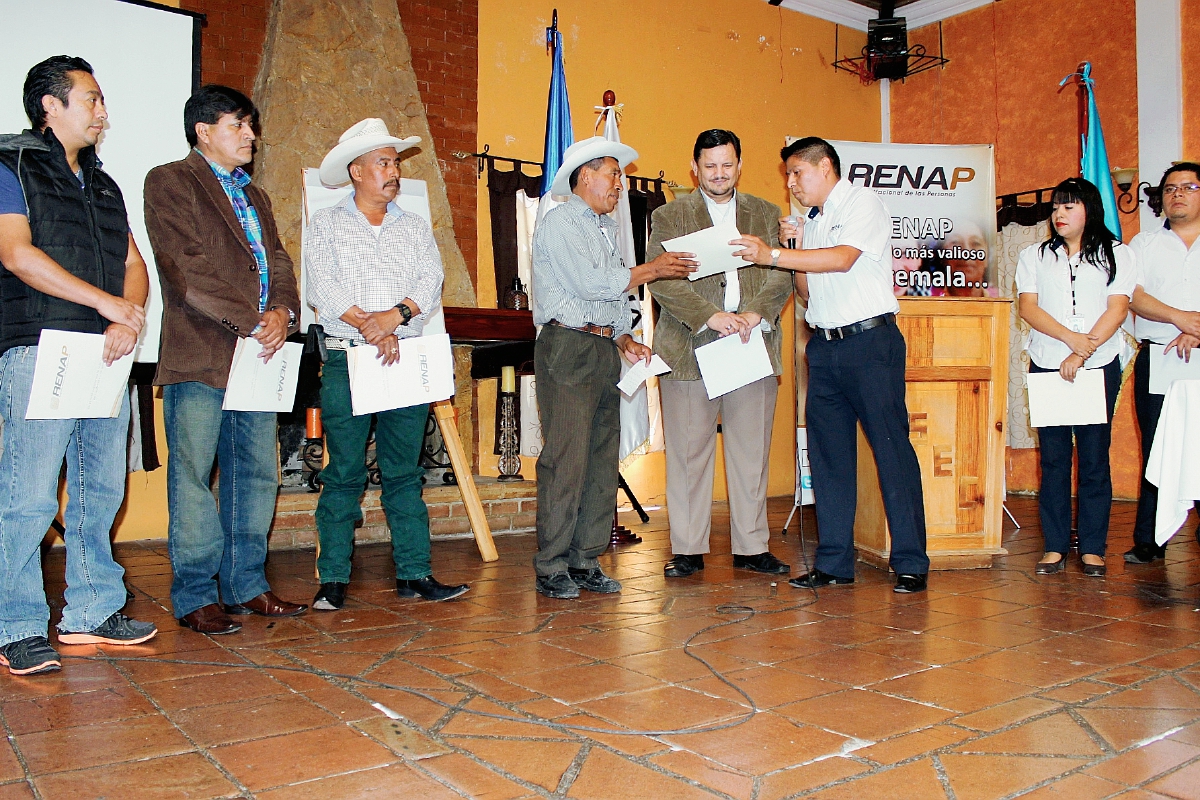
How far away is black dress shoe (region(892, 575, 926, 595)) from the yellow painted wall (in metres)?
2.98

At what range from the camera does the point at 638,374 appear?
11.2 ft

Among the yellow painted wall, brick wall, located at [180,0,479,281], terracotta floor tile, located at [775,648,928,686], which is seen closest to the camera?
terracotta floor tile, located at [775,648,928,686]

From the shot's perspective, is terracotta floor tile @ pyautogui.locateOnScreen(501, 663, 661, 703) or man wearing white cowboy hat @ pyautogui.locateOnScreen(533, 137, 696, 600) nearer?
terracotta floor tile @ pyautogui.locateOnScreen(501, 663, 661, 703)

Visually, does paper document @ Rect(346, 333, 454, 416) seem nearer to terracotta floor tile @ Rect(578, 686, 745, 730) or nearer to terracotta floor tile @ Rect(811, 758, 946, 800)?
terracotta floor tile @ Rect(578, 686, 745, 730)

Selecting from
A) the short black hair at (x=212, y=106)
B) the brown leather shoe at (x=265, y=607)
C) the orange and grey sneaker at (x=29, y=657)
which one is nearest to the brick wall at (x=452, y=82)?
the short black hair at (x=212, y=106)

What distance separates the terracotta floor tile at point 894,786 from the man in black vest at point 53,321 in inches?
74.1

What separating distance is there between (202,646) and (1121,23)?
6.58 m

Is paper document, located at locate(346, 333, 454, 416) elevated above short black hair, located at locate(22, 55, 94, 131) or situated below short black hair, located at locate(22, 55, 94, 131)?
A: below

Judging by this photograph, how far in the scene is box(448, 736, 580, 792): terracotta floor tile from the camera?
1.67 m

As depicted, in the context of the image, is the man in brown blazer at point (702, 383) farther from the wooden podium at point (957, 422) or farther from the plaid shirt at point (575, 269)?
the wooden podium at point (957, 422)

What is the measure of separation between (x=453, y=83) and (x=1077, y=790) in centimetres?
505

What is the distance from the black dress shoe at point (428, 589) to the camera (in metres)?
3.23

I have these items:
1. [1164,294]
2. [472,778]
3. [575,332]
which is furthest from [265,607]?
[1164,294]

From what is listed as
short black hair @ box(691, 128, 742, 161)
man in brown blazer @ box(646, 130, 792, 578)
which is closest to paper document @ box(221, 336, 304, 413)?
man in brown blazer @ box(646, 130, 792, 578)
